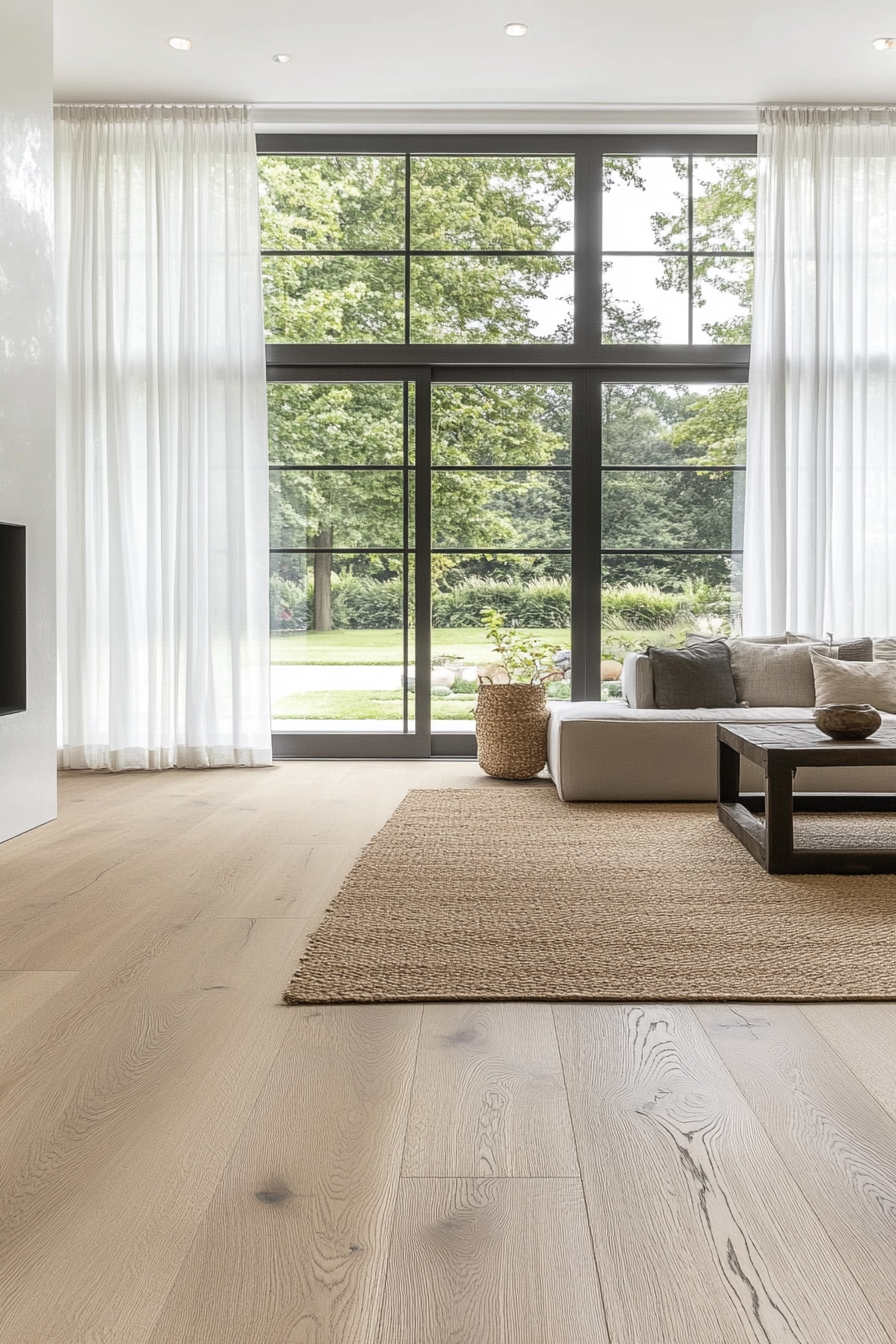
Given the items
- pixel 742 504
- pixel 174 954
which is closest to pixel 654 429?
pixel 742 504

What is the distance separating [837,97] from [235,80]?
3.18m

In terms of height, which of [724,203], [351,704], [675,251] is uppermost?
[724,203]

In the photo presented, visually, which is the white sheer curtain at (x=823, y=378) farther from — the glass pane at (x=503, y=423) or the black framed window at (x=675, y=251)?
the glass pane at (x=503, y=423)

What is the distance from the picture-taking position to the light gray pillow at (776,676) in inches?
193

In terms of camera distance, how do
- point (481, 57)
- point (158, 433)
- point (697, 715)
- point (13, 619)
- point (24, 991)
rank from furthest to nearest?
point (158, 433) → point (481, 57) → point (697, 715) → point (13, 619) → point (24, 991)

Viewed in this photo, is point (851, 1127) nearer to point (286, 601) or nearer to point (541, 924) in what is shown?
point (541, 924)

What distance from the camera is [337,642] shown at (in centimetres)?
568

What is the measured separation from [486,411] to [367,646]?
1514 millimetres

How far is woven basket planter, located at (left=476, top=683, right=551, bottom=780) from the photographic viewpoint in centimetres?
503

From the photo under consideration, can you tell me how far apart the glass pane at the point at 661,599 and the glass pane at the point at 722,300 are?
125 cm

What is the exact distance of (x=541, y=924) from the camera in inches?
101

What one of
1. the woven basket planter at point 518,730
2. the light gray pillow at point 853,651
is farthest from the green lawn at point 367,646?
the light gray pillow at point 853,651

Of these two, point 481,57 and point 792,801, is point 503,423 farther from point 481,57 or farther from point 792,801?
point 792,801

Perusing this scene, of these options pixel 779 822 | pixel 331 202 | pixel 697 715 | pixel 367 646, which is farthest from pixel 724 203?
pixel 779 822
